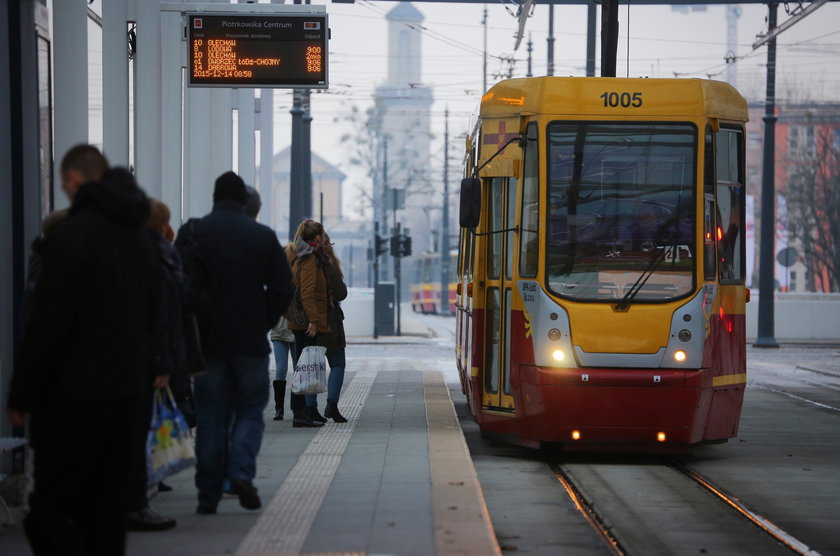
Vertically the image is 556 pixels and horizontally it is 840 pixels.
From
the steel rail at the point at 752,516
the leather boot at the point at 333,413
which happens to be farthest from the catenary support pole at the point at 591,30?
the steel rail at the point at 752,516

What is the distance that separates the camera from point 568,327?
11203mm

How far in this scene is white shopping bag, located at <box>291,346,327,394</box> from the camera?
12486 mm

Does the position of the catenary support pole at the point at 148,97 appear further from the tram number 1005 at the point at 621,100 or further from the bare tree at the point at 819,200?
the bare tree at the point at 819,200

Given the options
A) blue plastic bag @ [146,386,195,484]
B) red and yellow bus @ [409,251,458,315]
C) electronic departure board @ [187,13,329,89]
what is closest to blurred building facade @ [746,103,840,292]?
red and yellow bus @ [409,251,458,315]

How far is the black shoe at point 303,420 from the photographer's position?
1283 centimetres

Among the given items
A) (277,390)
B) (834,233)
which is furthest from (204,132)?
(834,233)

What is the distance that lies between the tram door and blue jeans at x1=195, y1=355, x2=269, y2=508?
421 centimetres

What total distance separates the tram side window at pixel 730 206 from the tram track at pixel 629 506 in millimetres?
1616

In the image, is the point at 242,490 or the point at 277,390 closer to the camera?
the point at 242,490

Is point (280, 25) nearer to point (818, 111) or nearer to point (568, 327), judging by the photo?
point (568, 327)

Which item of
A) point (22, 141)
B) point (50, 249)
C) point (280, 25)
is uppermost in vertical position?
point (280, 25)

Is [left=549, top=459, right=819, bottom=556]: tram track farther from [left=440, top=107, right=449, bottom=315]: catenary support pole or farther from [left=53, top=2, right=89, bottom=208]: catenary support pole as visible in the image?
[left=440, top=107, right=449, bottom=315]: catenary support pole

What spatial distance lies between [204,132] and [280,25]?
3.37m

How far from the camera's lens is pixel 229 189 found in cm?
786
